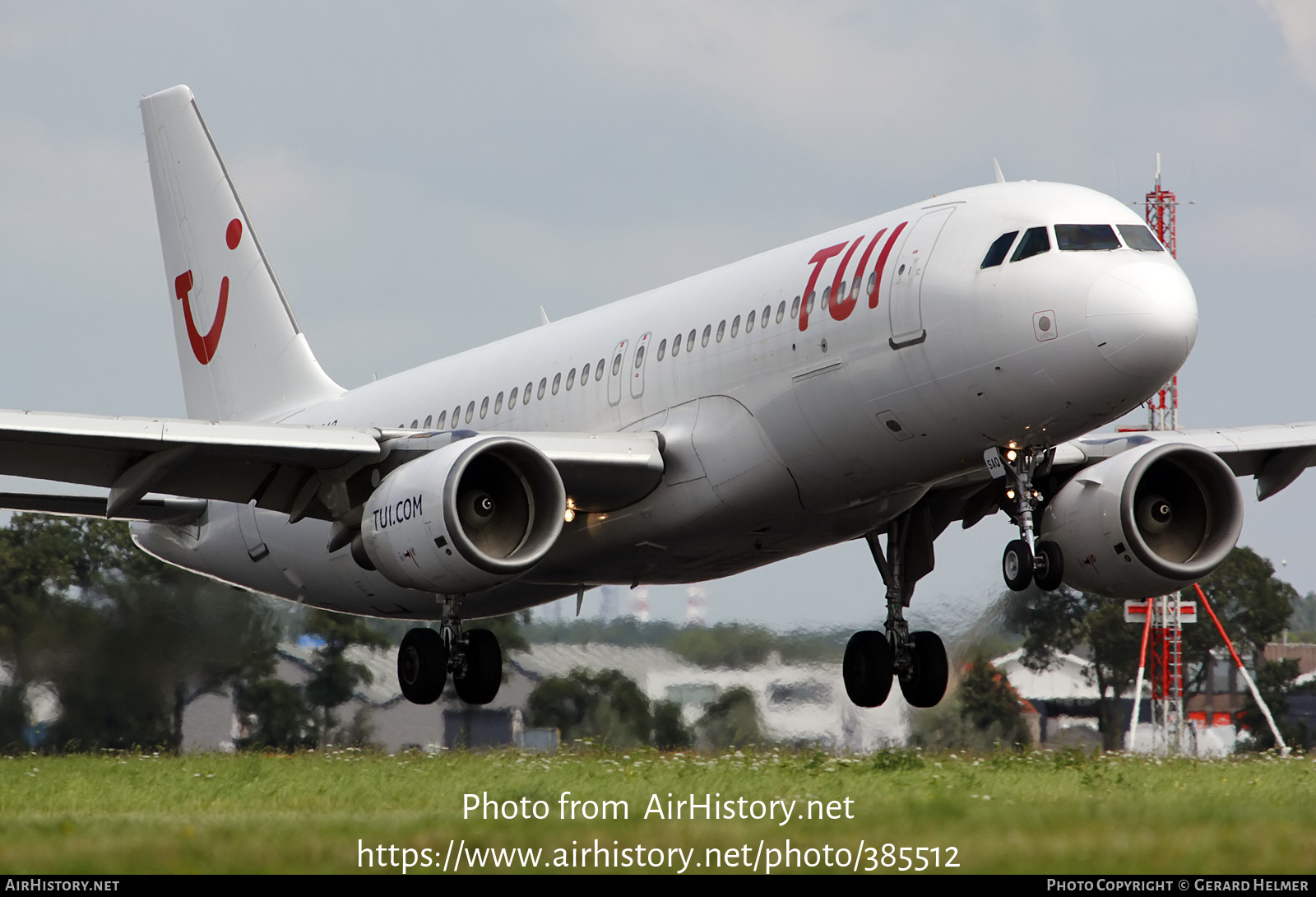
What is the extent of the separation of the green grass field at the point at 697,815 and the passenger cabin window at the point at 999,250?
470 cm

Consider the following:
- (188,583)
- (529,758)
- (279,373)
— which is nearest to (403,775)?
(529,758)

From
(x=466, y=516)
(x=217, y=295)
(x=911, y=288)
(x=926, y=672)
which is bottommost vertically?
(x=926, y=672)

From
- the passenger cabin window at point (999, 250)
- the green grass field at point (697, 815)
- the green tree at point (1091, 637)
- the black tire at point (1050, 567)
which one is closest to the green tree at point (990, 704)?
the green tree at point (1091, 637)

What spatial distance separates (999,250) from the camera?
1619 centimetres

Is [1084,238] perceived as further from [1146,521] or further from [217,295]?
[217,295]

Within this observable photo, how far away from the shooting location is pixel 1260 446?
68.4 feet

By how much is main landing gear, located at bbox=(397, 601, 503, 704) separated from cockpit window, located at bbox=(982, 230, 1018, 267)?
7.95m

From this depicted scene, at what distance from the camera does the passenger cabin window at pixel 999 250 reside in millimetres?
16156

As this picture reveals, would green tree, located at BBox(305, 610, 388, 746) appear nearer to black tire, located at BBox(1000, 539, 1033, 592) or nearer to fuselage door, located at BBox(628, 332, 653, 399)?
fuselage door, located at BBox(628, 332, 653, 399)

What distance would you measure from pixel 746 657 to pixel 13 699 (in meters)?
10.0

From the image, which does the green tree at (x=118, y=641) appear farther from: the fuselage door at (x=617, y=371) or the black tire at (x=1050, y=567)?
the black tire at (x=1050, y=567)

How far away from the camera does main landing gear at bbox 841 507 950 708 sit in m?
21.0

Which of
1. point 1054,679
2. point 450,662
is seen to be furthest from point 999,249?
point 1054,679

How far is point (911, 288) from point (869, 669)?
7.00 m
